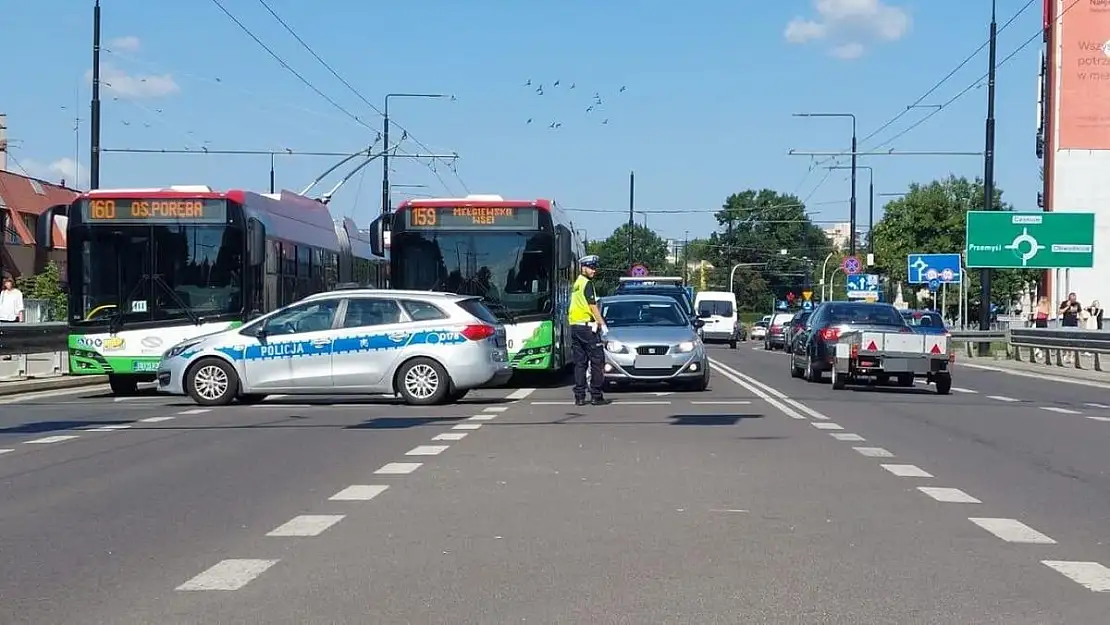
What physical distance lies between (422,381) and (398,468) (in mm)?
7022

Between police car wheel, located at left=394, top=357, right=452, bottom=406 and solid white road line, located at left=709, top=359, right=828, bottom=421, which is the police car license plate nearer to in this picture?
solid white road line, located at left=709, top=359, right=828, bottom=421

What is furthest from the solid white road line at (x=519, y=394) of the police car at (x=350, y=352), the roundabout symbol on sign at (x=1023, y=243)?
the roundabout symbol on sign at (x=1023, y=243)

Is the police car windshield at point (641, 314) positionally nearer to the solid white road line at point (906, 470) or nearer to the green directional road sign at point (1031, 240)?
the solid white road line at point (906, 470)

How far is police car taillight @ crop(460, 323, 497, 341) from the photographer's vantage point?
1831 centimetres

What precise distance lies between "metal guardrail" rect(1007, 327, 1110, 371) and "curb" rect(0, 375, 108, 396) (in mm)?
19025

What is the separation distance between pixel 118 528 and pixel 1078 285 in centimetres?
7122

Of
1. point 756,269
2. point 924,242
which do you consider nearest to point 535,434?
point 924,242

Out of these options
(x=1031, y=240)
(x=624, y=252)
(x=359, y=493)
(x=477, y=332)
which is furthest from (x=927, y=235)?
(x=359, y=493)

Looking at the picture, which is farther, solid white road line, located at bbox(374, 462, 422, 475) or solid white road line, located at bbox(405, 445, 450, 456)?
solid white road line, located at bbox(405, 445, 450, 456)

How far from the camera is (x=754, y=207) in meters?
139

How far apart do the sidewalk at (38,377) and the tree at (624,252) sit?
105512 mm

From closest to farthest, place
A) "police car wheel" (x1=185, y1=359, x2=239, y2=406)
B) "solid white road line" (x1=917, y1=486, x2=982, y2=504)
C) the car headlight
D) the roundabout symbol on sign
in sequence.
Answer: "solid white road line" (x1=917, y1=486, x2=982, y2=504)
"police car wheel" (x1=185, y1=359, x2=239, y2=406)
the car headlight
the roundabout symbol on sign

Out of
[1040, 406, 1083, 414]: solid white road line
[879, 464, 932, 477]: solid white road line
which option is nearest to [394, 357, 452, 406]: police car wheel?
[1040, 406, 1083, 414]: solid white road line

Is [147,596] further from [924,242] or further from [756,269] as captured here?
[756,269]
